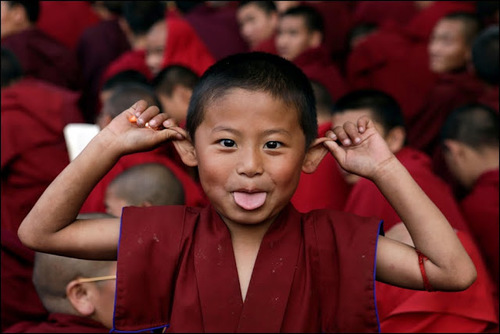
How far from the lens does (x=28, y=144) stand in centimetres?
430

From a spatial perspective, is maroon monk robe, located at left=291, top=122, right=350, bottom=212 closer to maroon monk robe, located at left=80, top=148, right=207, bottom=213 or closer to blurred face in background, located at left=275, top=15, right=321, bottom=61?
maroon monk robe, located at left=80, top=148, right=207, bottom=213

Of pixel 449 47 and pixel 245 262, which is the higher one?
pixel 245 262

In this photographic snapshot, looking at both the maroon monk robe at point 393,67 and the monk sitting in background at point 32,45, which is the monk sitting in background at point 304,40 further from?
the monk sitting in background at point 32,45

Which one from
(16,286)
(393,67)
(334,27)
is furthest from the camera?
(334,27)

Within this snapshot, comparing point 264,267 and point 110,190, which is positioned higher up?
point 264,267

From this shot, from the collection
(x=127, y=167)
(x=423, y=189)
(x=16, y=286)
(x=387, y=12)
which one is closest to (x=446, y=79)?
(x=387, y=12)

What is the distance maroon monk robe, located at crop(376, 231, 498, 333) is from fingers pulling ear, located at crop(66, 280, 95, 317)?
35.6 inches

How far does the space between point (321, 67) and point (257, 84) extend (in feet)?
12.9

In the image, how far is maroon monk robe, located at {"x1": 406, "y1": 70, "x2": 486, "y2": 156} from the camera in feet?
17.1

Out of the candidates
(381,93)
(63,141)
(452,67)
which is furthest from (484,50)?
(63,141)

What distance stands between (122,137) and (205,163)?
215 mm

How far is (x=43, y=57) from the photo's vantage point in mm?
5844

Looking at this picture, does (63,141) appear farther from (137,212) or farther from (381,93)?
(137,212)

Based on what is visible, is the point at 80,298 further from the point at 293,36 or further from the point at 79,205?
the point at 293,36
